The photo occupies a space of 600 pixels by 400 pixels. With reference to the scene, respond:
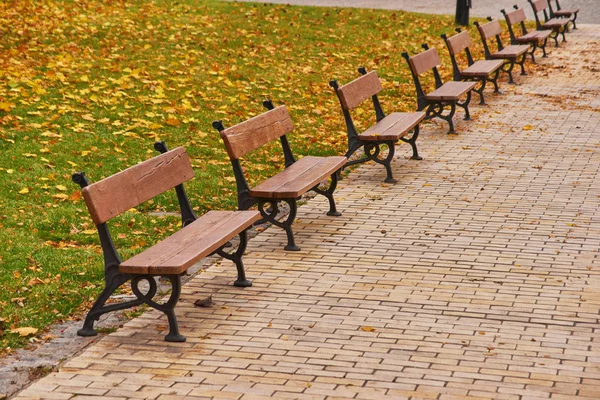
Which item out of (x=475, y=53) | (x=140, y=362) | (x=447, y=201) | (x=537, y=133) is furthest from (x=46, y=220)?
(x=475, y=53)

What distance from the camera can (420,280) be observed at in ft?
21.8

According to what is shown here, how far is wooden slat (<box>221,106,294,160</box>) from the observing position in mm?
7348

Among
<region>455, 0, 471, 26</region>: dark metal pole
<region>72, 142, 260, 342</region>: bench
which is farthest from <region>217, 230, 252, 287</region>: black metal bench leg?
<region>455, 0, 471, 26</region>: dark metal pole

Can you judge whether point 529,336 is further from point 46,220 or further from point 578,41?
point 578,41

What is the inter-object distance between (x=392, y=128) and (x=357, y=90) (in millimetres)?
543

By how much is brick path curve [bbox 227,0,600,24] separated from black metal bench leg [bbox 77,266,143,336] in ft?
Result: 61.8

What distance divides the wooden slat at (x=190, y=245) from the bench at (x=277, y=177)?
2.19 feet

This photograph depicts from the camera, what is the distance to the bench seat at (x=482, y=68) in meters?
13.8

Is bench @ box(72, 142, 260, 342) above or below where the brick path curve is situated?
above

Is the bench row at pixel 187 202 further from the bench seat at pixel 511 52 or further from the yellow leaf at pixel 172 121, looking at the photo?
Answer: the bench seat at pixel 511 52

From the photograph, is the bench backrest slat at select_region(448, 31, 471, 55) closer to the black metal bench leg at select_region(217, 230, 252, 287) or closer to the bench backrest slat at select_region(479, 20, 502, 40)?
the bench backrest slat at select_region(479, 20, 502, 40)

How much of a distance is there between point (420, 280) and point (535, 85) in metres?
9.70

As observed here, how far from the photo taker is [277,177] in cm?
795

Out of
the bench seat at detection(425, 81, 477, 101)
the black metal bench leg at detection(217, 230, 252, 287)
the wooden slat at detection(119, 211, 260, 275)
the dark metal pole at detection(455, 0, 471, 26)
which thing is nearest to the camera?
the wooden slat at detection(119, 211, 260, 275)
